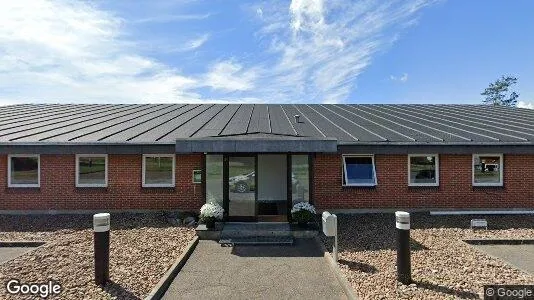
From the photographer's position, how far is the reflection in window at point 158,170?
483 inches

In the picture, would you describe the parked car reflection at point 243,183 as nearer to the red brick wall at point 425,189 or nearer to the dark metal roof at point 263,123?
the dark metal roof at point 263,123

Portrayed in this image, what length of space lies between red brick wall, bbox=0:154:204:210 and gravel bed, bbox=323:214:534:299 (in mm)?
5727

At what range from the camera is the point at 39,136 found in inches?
487

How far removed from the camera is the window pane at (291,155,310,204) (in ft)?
37.1

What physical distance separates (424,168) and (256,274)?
821cm

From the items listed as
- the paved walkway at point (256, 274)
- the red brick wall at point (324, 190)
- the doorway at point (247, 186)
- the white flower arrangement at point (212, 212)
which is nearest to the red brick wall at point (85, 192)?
the red brick wall at point (324, 190)

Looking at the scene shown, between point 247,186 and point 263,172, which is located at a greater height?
point 263,172

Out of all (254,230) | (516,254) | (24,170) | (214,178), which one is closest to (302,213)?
(254,230)

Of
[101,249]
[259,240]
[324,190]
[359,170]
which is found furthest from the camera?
[359,170]

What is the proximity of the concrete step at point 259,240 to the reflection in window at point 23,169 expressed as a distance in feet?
24.9

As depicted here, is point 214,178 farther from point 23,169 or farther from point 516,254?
point 516,254

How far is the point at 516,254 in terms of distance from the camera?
832 cm

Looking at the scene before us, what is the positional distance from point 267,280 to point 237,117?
10.1 m

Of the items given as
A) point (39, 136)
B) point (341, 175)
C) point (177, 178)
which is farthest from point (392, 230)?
point (39, 136)
